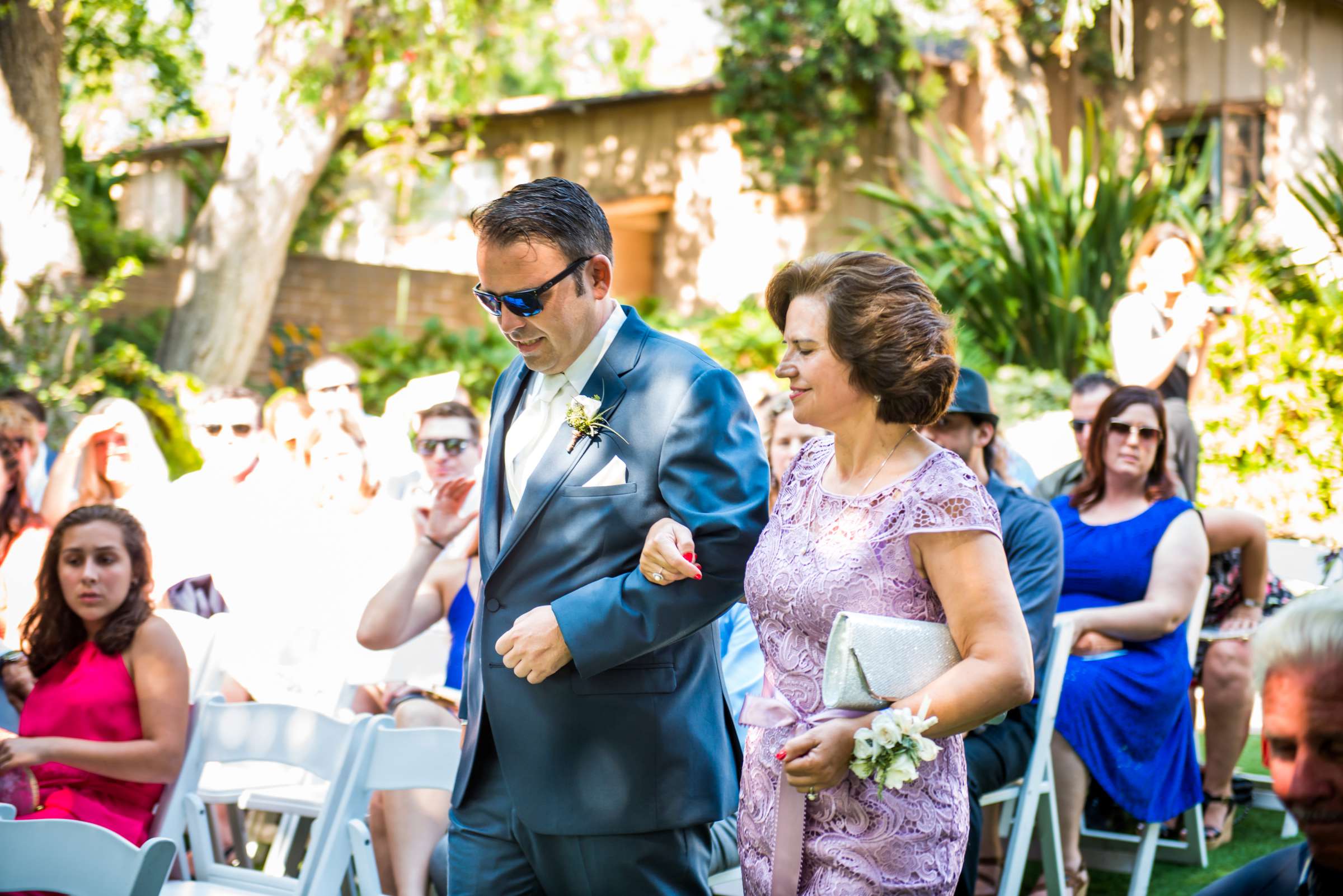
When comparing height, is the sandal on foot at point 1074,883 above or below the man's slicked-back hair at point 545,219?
below

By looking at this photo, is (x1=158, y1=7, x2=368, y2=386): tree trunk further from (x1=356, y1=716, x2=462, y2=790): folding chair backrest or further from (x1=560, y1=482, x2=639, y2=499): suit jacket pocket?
(x1=560, y1=482, x2=639, y2=499): suit jacket pocket

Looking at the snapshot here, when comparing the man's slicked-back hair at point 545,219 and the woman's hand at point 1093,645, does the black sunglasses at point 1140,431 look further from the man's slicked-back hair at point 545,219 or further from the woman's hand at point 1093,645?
the man's slicked-back hair at point 545,219

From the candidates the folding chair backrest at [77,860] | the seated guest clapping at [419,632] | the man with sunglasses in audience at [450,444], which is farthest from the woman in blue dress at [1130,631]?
the folding chair backrest at [77,860]

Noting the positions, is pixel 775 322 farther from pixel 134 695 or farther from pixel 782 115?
pixel 782 115

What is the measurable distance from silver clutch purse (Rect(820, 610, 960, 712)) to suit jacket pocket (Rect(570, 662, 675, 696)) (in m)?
0.37

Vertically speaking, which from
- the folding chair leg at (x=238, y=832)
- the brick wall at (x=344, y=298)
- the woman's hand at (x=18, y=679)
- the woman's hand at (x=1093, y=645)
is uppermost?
the brick wall at (x=344, y=298)

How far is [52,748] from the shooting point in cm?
368

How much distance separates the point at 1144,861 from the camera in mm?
4559

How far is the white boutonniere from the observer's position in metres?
2.54

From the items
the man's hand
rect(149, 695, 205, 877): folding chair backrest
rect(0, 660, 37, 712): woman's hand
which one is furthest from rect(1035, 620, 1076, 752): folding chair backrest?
rect(0, 660, 37, 712): woman's hand

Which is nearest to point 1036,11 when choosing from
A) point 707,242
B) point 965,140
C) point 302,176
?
point 965,140

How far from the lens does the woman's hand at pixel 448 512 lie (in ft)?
10.8

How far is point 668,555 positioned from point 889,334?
21.5 inches

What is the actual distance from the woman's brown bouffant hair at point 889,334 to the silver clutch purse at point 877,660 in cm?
39
